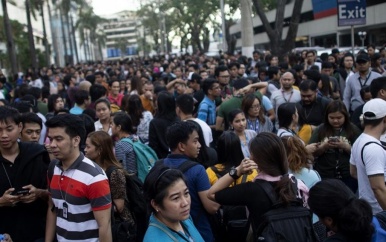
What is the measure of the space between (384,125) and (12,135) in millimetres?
2966

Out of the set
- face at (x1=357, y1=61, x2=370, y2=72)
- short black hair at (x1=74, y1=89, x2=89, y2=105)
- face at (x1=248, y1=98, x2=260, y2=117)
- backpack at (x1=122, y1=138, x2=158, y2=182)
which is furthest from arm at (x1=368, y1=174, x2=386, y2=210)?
short black hair at (x1=74, y1=89, x2=89, y2=105)

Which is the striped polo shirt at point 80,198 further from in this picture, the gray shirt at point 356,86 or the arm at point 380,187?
the gray shirt at point 356,86

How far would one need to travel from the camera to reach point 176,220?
10.0ft

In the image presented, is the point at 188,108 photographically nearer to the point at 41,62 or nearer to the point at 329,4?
the point at 329,4

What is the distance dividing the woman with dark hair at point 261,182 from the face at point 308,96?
350 centimetres

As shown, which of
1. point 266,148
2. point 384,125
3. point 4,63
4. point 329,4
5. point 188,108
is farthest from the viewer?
point 329,4

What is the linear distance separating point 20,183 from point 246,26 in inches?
683

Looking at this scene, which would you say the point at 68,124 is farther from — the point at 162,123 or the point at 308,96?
the point at 308,96

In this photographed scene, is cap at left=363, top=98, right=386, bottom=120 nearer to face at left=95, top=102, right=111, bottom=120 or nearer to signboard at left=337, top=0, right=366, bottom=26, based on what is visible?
face at left=95, top=102, right=111, bottom=120

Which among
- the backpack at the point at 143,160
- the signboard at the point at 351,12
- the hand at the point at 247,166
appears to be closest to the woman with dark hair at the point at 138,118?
the backpack at the point at 143,160

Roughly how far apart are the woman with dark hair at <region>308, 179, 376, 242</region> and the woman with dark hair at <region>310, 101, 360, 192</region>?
6.61 feet

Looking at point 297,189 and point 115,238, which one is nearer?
point 297,189

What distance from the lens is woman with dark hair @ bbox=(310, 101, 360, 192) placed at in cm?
478

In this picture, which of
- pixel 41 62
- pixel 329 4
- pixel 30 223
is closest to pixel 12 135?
pixel 30 223
